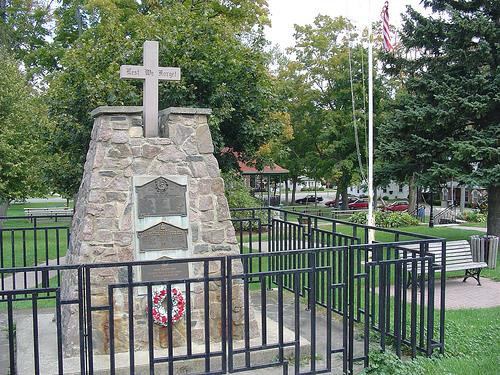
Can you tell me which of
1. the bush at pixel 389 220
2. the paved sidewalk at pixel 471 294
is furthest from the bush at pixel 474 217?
the paved sidewalk at pixel 471 294

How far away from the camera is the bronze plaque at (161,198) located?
5703mm

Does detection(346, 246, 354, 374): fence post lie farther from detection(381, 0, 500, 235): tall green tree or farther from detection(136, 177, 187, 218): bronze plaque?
detection(381, 0, 500, 235): tall green tree

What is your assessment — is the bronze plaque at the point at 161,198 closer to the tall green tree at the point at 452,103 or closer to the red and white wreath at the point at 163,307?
the red and white wreath at the point at 163,307

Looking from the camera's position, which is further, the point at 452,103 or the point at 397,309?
the point at 452,103

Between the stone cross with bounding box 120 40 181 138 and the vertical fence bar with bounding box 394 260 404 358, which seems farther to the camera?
the stone cross with bounding box 120 40 181 138

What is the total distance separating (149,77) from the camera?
240 inches

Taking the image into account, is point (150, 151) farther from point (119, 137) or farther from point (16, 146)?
point (16, 146)

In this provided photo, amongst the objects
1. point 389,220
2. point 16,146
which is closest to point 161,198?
point 16,146

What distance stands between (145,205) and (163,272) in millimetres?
744

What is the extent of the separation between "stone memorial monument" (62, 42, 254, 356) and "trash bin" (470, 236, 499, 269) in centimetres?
804

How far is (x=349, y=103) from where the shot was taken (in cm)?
2977

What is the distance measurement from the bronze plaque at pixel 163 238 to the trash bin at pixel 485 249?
856 cm

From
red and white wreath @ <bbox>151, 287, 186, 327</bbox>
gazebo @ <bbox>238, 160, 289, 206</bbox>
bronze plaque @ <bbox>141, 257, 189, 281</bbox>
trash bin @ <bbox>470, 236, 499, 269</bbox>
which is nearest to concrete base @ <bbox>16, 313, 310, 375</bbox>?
red and white wreath @ <bbox>151, 287, 186, 327</bbox>

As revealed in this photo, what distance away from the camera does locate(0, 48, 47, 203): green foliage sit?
57.1ft
